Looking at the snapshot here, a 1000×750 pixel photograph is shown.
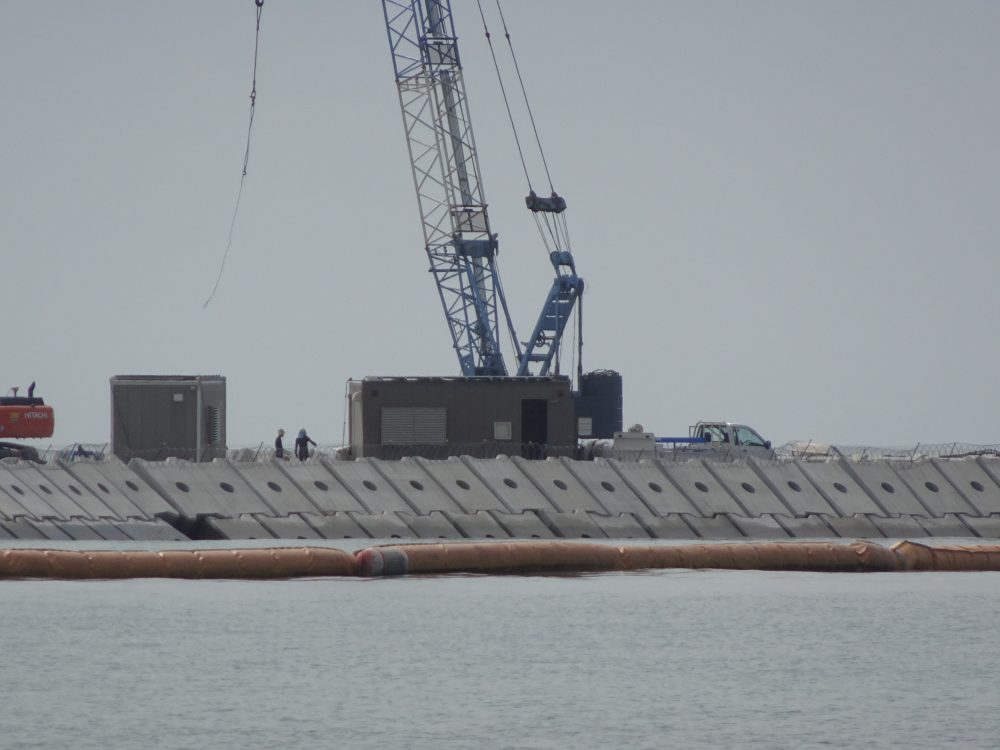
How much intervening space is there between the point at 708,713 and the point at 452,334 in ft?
264

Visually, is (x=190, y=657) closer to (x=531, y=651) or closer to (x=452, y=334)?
(x=531, y=651)

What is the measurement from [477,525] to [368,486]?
4.28 metres

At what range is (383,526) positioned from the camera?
67.5 meters

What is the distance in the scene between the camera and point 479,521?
67.8 meters

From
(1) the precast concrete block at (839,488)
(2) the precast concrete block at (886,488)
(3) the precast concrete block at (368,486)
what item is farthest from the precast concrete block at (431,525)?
(2) the precast concrete block at (886,488)

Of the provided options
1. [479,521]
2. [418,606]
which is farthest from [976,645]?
[479,521]

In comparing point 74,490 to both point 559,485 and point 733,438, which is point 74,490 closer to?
point 559,485

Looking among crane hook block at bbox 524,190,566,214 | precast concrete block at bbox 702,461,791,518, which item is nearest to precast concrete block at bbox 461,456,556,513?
precast concrete block at bbox 702,461,791,518

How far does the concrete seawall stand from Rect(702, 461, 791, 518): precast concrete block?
0.17ft

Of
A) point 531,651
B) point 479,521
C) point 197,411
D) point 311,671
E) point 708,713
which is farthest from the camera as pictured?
point 197,411

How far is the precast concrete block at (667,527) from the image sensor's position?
69.2m

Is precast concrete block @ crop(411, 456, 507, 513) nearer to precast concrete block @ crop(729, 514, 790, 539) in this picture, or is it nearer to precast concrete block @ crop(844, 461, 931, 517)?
precast concrete block @ crop(729, 514, 790, 539)

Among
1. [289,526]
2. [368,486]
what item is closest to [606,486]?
[368,486]

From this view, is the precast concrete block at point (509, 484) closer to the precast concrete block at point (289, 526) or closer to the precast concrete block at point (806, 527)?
the precast concrete block at point (289, 526)
